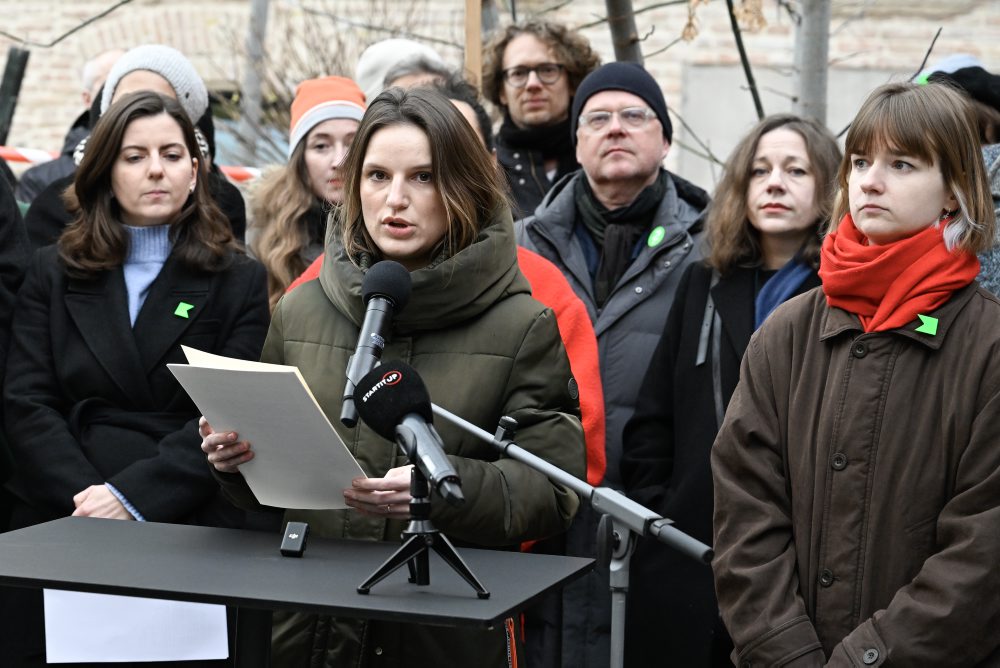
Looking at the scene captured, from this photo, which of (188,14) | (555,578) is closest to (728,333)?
(555,578)

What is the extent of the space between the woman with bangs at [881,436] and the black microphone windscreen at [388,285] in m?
0.98

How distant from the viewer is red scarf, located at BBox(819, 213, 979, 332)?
323 cm

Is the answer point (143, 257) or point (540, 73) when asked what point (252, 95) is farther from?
point (143, 257)

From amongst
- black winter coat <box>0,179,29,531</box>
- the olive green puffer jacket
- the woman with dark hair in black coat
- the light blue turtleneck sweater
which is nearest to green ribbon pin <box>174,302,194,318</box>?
the woman with dark hair in black coat

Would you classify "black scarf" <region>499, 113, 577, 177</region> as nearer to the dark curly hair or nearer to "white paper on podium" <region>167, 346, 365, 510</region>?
the dark curly hair

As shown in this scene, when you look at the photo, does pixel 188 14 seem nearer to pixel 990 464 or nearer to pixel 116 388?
pixel 116 388

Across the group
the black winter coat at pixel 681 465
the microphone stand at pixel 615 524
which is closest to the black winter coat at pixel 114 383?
the black winter coat at pixel 681 465

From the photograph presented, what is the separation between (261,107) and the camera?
1082 cm

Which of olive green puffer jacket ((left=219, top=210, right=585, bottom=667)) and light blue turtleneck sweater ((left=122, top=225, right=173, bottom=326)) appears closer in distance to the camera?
olive green puffer jacket ((left=219, top=210, right=585, bottom=667))

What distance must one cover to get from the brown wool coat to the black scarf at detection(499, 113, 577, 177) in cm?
259

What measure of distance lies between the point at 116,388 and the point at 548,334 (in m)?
1.52

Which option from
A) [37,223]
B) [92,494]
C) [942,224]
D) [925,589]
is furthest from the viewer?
[37,223]

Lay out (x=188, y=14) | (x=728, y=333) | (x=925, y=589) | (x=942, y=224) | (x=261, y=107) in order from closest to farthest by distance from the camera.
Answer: (x=925, y=589) → (x=942, y=224) → (x=728, y=333) → (x=261, y=107) → (x=188, y=14)

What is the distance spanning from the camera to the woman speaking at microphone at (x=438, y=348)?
322 centimetres
